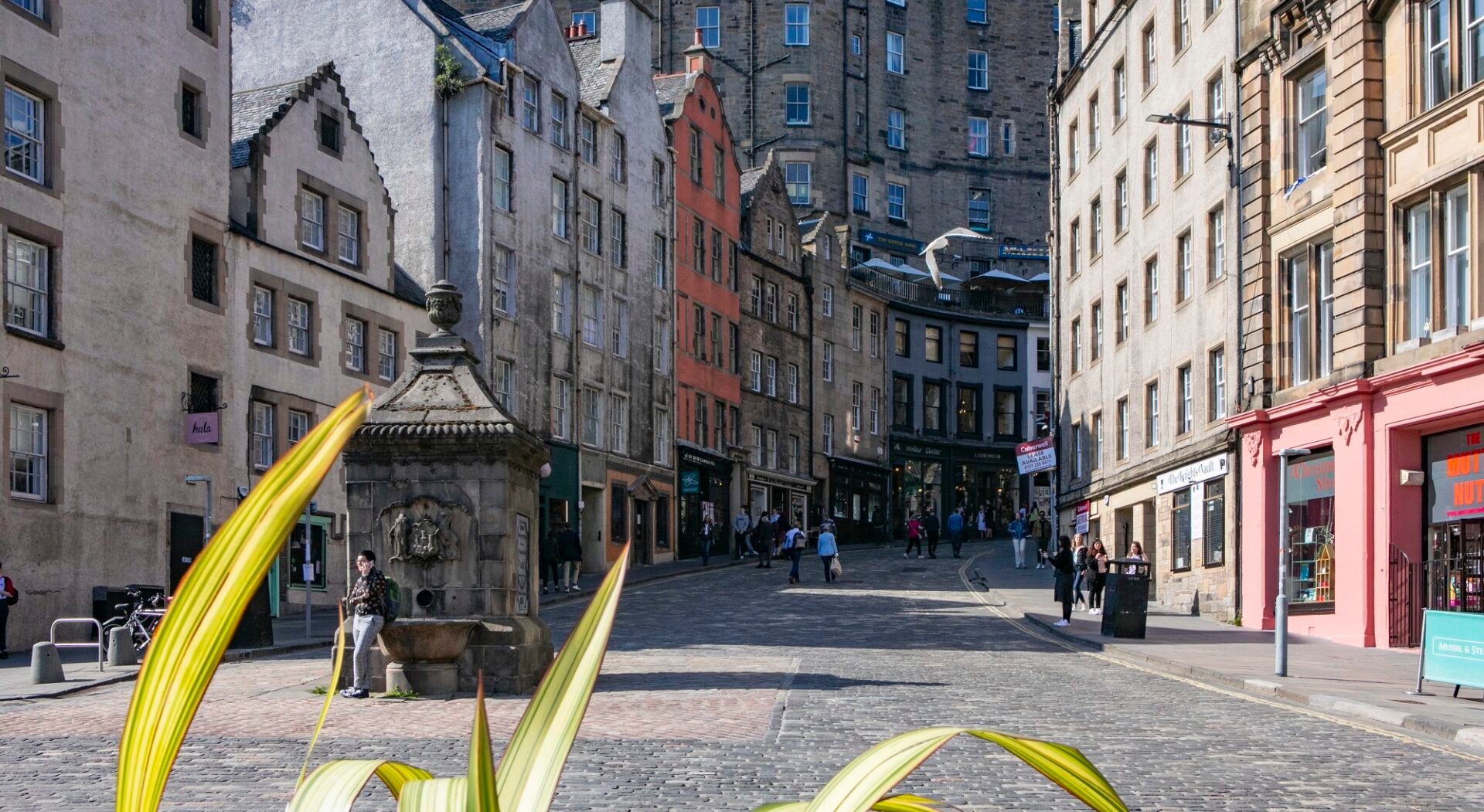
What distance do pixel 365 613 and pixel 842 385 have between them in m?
53.2

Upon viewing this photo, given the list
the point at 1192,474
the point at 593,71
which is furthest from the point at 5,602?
the point at 593,71

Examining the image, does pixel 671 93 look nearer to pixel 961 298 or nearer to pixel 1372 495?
pixel 961 298

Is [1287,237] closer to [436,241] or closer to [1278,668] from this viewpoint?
[1278,668]

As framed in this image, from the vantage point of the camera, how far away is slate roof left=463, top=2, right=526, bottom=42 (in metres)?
48.0

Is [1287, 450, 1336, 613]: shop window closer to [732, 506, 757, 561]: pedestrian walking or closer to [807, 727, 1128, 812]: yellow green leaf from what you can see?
[732, 506, 757, 561]: pedestrian walking

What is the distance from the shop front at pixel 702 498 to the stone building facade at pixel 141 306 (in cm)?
1855

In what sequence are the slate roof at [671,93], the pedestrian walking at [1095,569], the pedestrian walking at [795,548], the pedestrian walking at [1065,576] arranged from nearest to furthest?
the pedestrian walking at [1065,576] < the pedestrian walking at [1095,569] < the pedestrian walking at [795,548] < the slate roof at [671,93]

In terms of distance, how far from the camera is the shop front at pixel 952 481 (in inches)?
2975

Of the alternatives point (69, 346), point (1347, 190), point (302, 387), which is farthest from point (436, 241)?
point (1347, 190)

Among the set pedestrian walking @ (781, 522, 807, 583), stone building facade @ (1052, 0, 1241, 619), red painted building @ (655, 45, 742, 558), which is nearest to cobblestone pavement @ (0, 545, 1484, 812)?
stone building facade @ (1052, 0, 1241, 619)

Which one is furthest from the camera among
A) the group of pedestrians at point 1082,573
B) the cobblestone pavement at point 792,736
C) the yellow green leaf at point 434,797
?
the group of pedestrians at point 1082,573

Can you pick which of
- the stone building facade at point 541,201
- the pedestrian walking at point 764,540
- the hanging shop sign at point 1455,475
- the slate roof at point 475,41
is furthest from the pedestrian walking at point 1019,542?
the hanging shop sign at point 1455,475

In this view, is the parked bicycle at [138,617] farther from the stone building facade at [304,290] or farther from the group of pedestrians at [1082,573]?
the group of pedestrians at [1082,573]

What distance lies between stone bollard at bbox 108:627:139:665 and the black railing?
52.5 m
